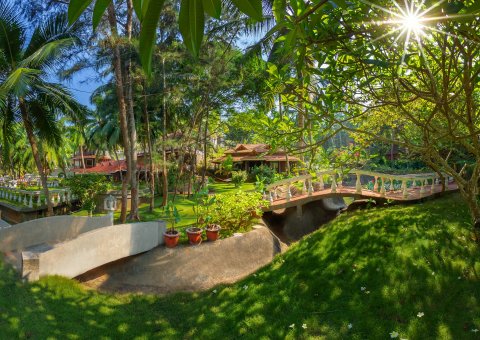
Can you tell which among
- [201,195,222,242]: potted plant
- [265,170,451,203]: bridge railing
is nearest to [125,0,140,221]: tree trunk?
[201,195,222,242]: potted plant

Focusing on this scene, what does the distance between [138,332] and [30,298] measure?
6.24 ft

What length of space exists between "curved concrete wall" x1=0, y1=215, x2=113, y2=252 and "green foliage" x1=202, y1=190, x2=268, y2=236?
270 centimetres

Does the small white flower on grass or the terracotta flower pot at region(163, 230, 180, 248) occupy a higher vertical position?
the terracotta flower pot at region(163, 230, 180, 248)

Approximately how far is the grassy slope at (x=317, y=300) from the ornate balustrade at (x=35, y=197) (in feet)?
34.2

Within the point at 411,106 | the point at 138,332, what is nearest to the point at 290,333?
the point at 138,332

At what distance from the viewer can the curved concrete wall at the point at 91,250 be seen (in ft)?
19.2

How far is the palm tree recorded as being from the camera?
10.1 meters

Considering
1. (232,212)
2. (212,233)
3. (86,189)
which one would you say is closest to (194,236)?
(212,233)

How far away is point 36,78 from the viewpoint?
10039 millimetres

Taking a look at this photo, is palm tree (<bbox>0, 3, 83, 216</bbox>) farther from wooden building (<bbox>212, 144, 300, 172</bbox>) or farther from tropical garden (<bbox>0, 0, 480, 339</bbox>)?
wooden building (<bbox>212, 144, 300, 172</bbox>)

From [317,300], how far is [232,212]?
406cm

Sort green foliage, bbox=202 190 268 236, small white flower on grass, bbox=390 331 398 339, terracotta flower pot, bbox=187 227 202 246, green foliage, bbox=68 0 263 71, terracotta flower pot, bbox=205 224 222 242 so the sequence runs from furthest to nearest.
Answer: green foliage, bbox=202 190 268 236, terracotta flower pot, bbox=205 224 222 242, terracotta flower pot, bbox=187 227 202 246, small white flower on grass, bbox=390 331 398 339, green foliage, bbox=68 0 263 71

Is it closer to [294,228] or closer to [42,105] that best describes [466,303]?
[294,228]

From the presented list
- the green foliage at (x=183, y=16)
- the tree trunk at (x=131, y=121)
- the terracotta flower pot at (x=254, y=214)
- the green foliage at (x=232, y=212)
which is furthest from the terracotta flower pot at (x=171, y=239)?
the green foliage at (x=183, y=16)
